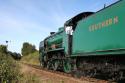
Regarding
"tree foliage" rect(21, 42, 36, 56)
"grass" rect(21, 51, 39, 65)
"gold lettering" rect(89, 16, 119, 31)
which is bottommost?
"grass" rect(21, 51, 39, 65)

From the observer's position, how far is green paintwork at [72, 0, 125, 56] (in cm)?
1260

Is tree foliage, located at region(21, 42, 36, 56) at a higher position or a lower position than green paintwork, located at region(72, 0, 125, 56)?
higher

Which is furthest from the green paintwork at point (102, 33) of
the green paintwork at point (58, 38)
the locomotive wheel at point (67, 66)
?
the green paintwork at point (58, 38)

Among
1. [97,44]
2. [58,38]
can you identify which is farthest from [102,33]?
[58,38]

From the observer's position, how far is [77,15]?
20000 millimetres

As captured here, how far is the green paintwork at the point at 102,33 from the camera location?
41.3ft

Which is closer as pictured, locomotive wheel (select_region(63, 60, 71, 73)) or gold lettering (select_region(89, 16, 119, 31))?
gold lettering (select_region(89, 16, 119, 31))

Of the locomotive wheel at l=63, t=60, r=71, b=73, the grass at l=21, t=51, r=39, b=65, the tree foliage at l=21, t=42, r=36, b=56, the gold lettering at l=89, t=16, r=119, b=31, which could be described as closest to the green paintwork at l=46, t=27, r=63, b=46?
the locomotive wheel at l=63, t=60, r=71, b=73

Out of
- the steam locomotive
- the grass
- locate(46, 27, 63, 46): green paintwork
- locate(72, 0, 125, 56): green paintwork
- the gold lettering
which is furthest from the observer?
the grass

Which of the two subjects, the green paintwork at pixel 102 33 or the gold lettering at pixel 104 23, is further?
the gold lettering at pixel 104 23

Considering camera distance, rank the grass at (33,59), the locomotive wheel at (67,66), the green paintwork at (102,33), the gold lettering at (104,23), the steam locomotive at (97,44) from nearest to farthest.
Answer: the green paintwork at (102,33), the steam locomotive at (97,44), the gold lettering at (104,23), the locomotive wheel at (67,66), the grass at (33,59)

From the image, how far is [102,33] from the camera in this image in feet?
47.5

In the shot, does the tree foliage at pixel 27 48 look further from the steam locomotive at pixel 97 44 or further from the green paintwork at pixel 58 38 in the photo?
the steam locomotive at pixel 97 44

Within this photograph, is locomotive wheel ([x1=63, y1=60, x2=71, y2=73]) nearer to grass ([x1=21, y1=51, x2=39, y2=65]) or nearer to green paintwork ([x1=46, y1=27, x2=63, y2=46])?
green paintwork ([x1=46, y1=27, x2=63, y2=46])
